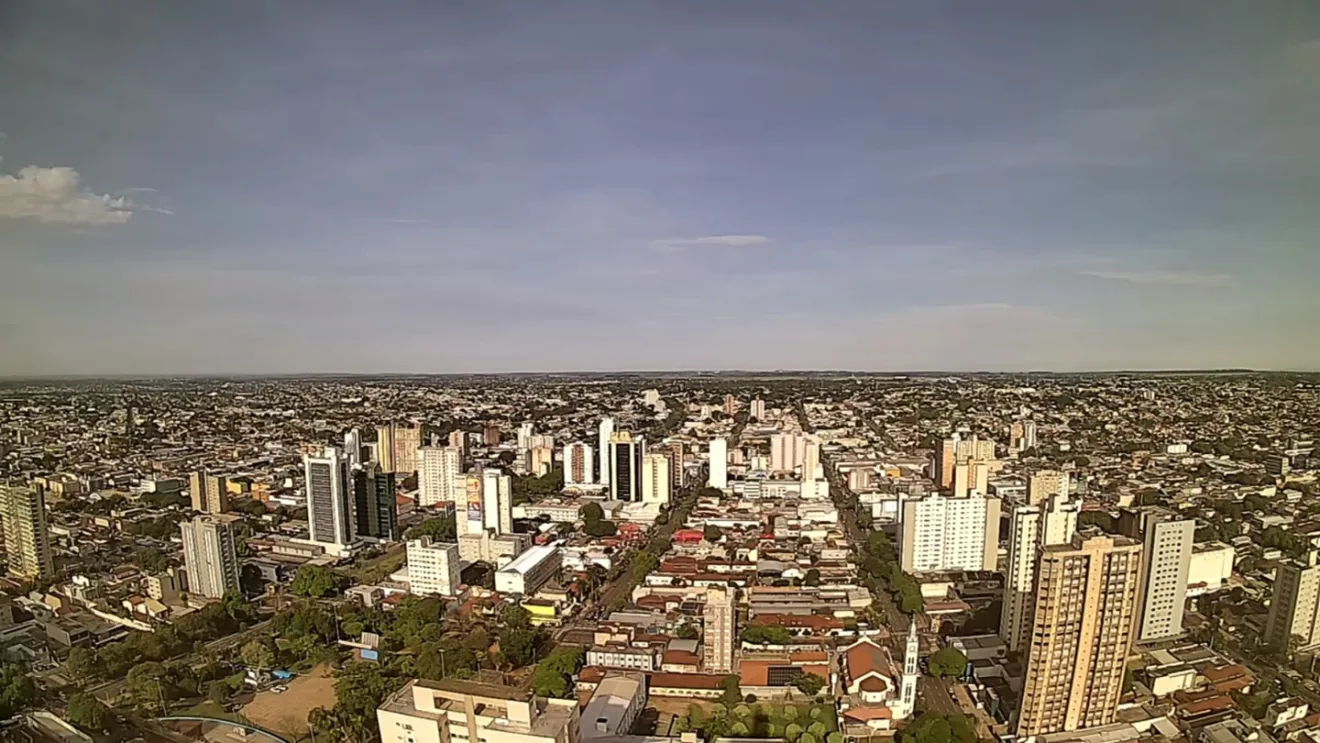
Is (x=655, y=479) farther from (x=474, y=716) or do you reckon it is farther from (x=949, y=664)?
(x=474, y=716)

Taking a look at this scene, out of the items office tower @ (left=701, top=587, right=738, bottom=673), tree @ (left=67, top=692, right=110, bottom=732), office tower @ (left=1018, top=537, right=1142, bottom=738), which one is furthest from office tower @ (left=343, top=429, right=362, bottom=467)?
office tower @ (left=1018, top=537, right=1142, bottom=738)

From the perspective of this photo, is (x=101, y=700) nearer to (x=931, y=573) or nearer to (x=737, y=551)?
(x=737, y=551)

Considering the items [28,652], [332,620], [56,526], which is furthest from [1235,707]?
[56,526]

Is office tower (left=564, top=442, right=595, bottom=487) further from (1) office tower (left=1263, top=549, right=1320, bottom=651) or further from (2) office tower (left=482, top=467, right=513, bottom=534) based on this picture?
(1) office tower (left=1263, top=549, right=1320, bottom=651)

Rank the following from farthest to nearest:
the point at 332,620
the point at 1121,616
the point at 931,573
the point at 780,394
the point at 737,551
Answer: the point at 780,394, the point at 737,551, the point at 931,573, the point at 332,620, the point at 1121,616

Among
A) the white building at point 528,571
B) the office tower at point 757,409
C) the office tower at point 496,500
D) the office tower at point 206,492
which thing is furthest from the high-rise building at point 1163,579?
the office tower at point 757,409

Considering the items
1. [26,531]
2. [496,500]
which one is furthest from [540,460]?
[26,531]

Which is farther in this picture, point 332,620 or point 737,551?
point 737,551
